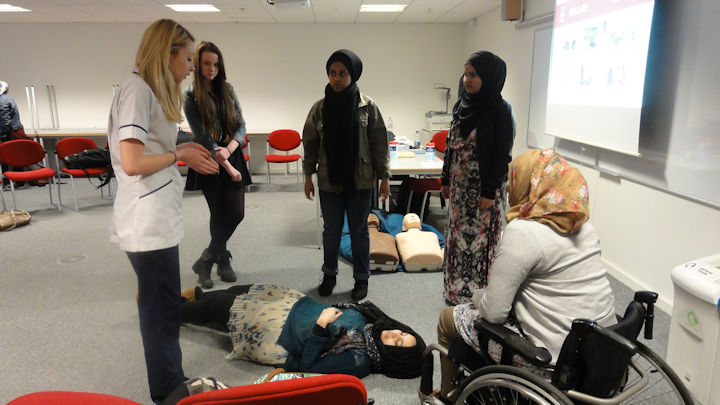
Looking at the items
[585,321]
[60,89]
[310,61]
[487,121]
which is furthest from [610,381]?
[60,89]

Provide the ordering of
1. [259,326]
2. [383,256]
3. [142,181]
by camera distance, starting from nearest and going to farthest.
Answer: [142,181], [259,326], [383,256]

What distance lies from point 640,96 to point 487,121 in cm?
107

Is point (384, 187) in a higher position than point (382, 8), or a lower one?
lower

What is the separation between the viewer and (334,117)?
8.13ft

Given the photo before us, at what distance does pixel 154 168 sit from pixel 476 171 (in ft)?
5.39

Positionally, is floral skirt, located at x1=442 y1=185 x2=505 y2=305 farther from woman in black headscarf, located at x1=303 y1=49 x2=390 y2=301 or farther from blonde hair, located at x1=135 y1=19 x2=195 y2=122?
blonde hair, located at x1=135 y1=19 x2=195 y2=122

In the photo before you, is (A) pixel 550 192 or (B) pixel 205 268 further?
(B) pixel 205 268

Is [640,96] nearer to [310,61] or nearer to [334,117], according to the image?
[334,117]

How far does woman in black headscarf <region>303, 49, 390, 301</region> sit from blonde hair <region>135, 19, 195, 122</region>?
103 cm

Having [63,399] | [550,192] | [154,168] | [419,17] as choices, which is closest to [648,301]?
[550,192]

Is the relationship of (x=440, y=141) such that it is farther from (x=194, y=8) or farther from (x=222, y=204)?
(x=194, y=8)

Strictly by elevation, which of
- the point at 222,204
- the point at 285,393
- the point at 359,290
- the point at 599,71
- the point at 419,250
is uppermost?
the point at 599,71

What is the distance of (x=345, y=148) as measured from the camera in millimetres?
2500

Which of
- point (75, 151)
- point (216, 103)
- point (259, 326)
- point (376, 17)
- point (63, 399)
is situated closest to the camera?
point (63, 399)
